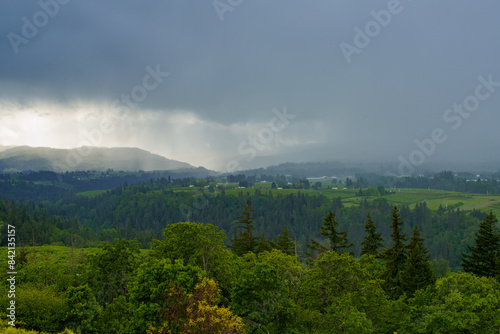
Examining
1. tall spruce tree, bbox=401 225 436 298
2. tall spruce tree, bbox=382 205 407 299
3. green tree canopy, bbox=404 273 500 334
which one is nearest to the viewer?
green tree canopy, bbox=404 273 500 334

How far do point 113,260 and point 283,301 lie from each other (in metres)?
21.2

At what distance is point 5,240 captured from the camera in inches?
4368

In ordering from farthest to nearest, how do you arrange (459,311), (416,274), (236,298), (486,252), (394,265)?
(394,265)
(486,252)
(416,274)
(236,298)
(459,311)

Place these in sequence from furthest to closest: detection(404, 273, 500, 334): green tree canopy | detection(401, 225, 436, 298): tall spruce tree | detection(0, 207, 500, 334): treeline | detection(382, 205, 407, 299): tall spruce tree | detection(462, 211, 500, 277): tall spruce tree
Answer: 1. detection(382, 205, 407, 299): tall spruce tree
2. detection(462, 211, 500, 277): tall spruce tree
3. detection(401, 225, 436, 298): tall spruce tree
4. detection(404, 273, 500, 334): green tree canopy
5. detection(0, 207, 500, 334): treeline

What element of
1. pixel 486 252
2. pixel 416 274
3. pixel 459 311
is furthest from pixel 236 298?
pixel 486 252

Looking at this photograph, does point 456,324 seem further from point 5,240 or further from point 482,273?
point 5,240

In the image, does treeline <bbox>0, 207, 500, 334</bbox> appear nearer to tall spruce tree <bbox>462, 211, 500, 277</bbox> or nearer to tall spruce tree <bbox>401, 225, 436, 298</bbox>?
tall spruce tree <bbox>401, 225, 436, 298</bbox>

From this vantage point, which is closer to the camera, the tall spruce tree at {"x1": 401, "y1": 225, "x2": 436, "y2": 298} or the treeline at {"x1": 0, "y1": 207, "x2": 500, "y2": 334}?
the treeline at {"x1": 0, "y1": 207, "x2": 500, "y2": 334}

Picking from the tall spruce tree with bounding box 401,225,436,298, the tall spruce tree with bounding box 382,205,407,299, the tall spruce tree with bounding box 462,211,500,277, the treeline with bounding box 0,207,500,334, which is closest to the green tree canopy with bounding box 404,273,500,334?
the treeline with bounding box 0,207,500,334

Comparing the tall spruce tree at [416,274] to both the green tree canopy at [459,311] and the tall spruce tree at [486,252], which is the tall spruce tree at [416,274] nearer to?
the tall spruce tree at [486,252]

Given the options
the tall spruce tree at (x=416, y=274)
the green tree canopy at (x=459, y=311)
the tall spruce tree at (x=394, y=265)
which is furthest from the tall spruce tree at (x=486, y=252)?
the green tree canopy at (x=459, y=311)

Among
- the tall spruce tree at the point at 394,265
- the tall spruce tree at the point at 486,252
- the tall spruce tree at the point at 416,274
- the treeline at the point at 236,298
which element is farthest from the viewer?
the tall spruce tree at the point at 394,265

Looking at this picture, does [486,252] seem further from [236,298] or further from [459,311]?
[236,298]

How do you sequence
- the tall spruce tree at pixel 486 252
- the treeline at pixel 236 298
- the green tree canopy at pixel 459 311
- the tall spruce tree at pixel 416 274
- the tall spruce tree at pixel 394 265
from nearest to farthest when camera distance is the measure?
1. the treeline at pixel 236 298
2. the green tree canopy at pixel 459 311
3. the tall spruce tree at pixel 416 274
4. the tall spruce tree at pixel 486 252
5. the tall spruce tree at pixel 394 265
